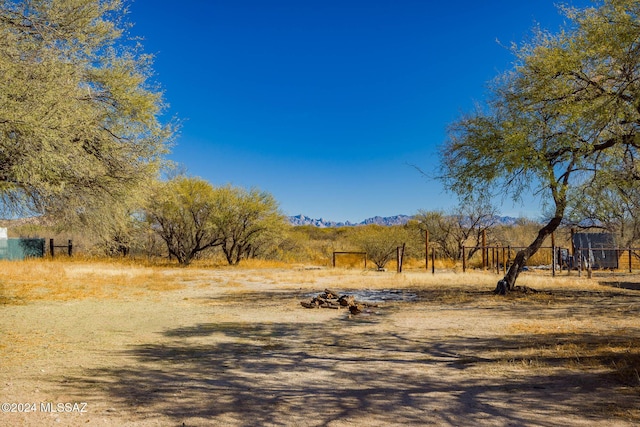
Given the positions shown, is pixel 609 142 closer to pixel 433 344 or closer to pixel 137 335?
pixel 433 344

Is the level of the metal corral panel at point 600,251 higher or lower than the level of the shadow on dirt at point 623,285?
higher

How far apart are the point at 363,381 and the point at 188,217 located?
91.4 feet

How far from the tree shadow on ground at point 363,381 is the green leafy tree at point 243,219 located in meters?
24.5

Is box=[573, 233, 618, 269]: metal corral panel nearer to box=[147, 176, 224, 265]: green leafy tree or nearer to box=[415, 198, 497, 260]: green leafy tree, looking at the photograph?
box=[415, 198, 497, 260]: green leafy tree

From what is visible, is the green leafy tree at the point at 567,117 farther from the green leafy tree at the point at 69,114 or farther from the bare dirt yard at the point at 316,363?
the green leafy tree at the point at 69,114

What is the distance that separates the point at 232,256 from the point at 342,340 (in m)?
27.7

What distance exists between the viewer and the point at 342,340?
28.5 feet

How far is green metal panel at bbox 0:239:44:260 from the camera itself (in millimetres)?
33688

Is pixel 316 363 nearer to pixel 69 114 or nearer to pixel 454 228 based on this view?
pixel 69 114

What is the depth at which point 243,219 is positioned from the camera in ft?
111

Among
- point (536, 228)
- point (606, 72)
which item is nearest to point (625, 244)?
point (536, 228)

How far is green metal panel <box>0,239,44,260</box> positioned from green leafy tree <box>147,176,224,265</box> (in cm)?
976

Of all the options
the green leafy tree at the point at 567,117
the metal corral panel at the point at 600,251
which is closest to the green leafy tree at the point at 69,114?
the green leafy tree at the point at 567,117

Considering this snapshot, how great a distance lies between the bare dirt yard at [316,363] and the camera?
4734 mm
